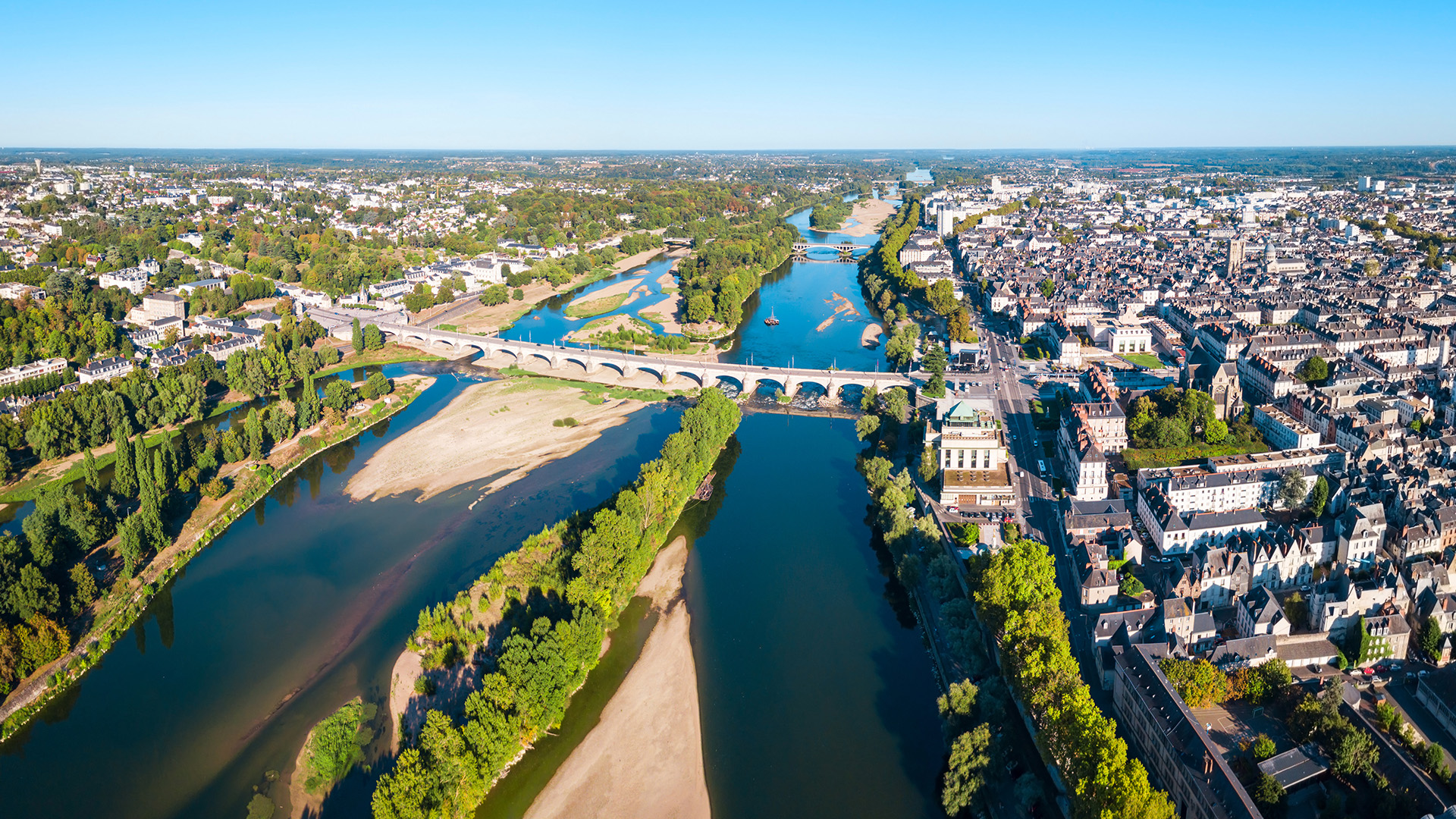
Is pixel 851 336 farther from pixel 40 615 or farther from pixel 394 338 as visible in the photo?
A: pixel 40 615

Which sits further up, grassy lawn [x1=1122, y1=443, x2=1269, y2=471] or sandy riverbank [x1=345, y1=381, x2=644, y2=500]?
grassy lawn [x1=1122, y1=443, x2=1269, y2=471]

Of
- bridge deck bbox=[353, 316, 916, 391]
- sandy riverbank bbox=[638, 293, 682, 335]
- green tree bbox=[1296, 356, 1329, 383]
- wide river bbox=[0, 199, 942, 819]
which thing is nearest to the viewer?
wide river bbox=[0, 199, 942, 819]

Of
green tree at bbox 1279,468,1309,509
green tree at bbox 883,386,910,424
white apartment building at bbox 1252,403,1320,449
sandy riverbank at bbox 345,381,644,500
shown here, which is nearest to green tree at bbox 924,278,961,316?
green tree at bbox 883,386,910,424

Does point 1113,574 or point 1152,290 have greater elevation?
point 1152,290

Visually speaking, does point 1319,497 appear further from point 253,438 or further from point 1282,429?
point 253,438

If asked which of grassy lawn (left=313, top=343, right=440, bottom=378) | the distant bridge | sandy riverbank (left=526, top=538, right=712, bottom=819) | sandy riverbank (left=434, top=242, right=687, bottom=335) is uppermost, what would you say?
the distant bridge

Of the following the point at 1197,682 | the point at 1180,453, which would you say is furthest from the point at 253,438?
the point at 1180,453

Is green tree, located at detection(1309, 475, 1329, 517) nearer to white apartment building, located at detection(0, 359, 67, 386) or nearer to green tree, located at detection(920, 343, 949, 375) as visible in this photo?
green tree, located at detection(920, 343, 949, 375)

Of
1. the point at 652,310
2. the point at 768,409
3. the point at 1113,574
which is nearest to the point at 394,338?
the point at 652,310
